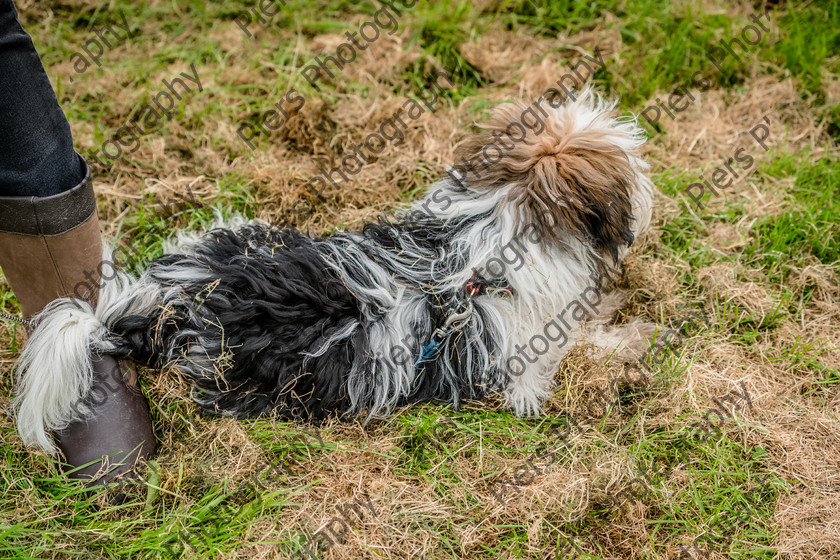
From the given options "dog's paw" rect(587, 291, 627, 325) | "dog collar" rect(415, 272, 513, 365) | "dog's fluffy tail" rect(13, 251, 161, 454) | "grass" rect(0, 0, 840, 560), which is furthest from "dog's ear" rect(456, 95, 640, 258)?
"dog's fluffy tail" rect(13, 251, 161, 454)

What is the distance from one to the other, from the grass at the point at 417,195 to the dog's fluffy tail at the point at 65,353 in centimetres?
20

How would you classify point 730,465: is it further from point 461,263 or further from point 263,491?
point 263,491

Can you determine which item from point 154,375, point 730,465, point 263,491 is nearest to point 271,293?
point 154,375

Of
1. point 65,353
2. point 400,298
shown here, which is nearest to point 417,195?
point 400,298

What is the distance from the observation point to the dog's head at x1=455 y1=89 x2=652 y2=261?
240cm

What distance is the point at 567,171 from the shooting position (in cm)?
240

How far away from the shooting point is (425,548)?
2.24m

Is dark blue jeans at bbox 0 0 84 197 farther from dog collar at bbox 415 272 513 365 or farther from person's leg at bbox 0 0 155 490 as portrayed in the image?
dog collar at bbox 415 272 513 365

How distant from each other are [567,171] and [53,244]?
1.92 meters

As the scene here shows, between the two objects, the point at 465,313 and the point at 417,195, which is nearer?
the point at 465,313

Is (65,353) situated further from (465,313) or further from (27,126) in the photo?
(465,313)

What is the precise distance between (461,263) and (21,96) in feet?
5.31

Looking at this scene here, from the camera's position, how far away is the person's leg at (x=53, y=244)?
197 centimetres

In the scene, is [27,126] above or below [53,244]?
above
